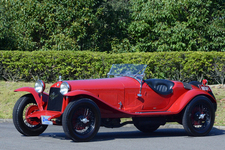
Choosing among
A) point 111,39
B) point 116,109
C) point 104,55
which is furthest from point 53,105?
point 111,39

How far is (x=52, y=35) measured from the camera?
1820cm

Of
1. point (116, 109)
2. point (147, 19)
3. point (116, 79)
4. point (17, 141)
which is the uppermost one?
point (147, 19)

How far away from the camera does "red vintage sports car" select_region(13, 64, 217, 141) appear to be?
7.28m

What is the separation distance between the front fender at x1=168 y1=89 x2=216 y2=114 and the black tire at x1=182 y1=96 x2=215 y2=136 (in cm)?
9

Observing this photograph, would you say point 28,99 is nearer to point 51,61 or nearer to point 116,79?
point 116,79

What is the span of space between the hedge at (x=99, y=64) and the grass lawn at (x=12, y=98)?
2.86ft

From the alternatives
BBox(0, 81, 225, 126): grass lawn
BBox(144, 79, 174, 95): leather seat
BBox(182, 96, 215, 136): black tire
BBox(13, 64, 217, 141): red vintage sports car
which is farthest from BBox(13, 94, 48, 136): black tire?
BBox(0, 81, 225, 126): grass lawn

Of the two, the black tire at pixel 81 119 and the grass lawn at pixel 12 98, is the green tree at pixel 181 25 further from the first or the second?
the black tire at pixel 81 119

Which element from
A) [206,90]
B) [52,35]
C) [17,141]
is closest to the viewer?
[17,141]

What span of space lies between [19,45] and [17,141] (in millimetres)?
11947

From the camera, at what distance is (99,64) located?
1537cm

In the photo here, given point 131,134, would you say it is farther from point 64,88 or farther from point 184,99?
point 64,88

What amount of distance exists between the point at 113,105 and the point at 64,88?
1.17m

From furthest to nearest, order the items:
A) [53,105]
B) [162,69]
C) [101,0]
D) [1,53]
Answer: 1. [101,0]
2. [1,53]
3. [162,69]
4. [53,105]
